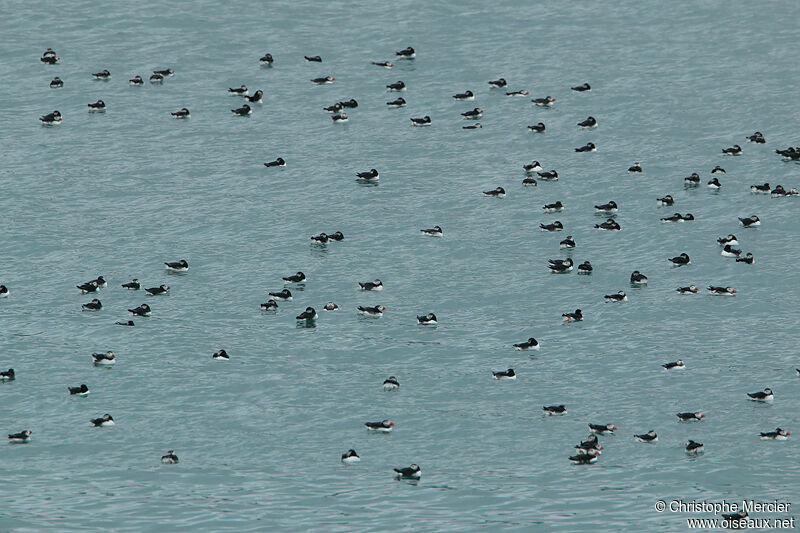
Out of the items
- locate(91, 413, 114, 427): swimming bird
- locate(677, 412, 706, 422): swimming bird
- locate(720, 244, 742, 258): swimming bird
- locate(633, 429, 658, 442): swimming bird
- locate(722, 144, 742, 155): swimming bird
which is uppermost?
locate(722, 144, 742, 155): swimming bird

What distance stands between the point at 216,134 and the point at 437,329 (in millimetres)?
37794

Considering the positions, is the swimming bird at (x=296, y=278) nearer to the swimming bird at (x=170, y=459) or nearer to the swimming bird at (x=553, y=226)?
the swimming bird at (x=553, y=226)

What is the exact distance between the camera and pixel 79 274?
85.2 m

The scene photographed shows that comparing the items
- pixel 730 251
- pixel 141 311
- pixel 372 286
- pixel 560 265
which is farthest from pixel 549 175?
pixel 141 311

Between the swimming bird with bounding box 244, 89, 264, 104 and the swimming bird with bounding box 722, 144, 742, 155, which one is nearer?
the swimming bird with bounding box 722, 144, 742, 155

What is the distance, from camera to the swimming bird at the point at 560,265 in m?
85.6

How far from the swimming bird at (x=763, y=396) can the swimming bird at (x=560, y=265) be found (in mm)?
19429

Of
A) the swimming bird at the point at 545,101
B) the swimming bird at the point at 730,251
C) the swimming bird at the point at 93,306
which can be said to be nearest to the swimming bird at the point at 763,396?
the swimming bird at the point at 730,251

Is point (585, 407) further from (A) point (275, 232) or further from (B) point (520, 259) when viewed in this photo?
(A) point (275, 232)

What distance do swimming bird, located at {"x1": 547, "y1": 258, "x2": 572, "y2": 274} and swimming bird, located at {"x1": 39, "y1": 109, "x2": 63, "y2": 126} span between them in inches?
1789

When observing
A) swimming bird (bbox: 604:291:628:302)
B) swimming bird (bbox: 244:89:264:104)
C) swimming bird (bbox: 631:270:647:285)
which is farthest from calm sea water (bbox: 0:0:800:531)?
swimming bird (bbox: 244:89:264:104)

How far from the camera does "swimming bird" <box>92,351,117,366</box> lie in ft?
241

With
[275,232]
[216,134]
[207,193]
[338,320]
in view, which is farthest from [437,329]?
[216,134]

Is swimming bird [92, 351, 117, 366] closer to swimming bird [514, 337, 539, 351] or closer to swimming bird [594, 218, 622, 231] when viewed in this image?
swimming bird [514, 337, 539, 351]
